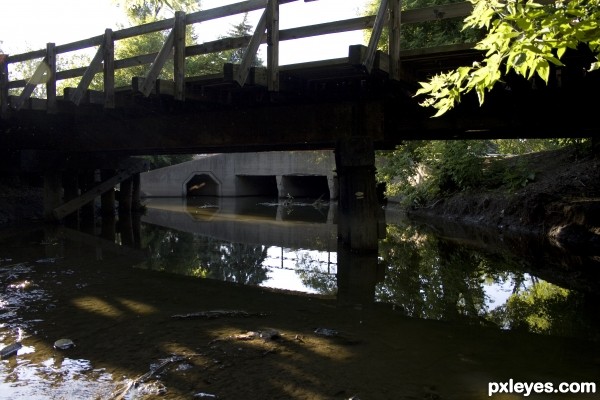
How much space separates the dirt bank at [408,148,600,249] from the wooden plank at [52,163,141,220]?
10.1m

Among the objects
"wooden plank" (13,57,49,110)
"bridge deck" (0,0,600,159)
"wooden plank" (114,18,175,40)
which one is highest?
"wooden plank" (114,18,175,40)

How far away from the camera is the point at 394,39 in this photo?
23.4ft

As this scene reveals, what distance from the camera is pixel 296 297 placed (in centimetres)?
629

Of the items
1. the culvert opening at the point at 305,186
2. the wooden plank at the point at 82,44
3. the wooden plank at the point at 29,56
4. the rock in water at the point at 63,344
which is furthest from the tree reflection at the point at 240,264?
the culvert opening at the point at 305,186

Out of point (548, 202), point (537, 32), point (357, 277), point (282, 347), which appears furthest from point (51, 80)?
point (548, 202)

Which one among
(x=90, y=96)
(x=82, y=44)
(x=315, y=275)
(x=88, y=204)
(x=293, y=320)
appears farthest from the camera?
(x=88, y=204)

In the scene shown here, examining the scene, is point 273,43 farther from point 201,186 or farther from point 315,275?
point 201,186

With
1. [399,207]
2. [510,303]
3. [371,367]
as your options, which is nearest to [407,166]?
[399,207]

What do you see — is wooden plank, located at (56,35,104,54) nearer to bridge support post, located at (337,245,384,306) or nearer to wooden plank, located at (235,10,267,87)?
wooden plank, located at (235,10,267,87)

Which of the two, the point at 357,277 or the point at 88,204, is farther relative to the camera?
the point at 88,204

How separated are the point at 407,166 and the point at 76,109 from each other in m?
12.9

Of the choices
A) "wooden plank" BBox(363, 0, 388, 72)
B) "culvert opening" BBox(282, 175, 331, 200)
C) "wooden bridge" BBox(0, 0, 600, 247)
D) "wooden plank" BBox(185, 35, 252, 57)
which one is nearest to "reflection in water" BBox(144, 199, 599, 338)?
"wooden bridge" BBox(0, 0, 600, 247)

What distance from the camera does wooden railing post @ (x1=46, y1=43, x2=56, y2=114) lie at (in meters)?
10.4

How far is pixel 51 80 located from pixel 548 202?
36.0 ft
